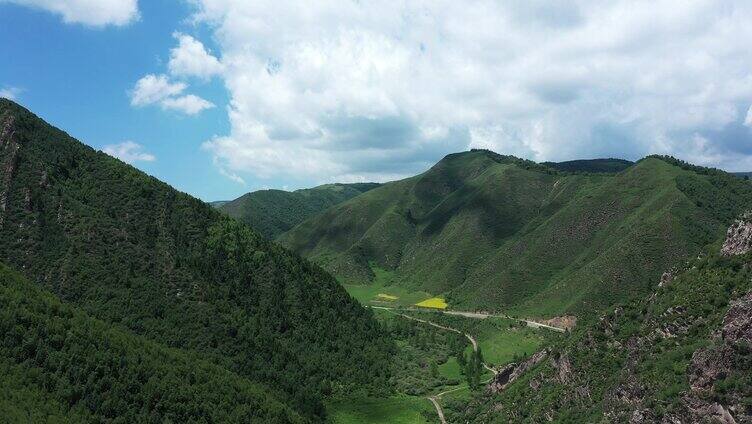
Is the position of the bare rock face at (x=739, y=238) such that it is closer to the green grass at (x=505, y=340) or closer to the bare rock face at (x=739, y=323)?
the bare rock face at (x=739, y=323)

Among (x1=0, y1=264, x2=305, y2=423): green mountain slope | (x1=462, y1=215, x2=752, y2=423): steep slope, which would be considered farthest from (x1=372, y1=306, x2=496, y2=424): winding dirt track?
(x1=0, y1=264, x2=305, y2=423): green mountain slope

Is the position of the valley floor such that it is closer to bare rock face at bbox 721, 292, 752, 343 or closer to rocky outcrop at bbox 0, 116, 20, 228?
bare rock face at bbox 721, 292, 752, 343

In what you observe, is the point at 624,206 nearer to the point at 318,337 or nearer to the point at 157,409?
the point at 318,337

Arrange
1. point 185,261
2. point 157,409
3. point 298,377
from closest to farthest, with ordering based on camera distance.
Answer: point 157,409
point 298,377
point 185,261

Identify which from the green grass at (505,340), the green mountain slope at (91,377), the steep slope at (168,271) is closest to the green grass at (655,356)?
the green mountain slope at (91,377)

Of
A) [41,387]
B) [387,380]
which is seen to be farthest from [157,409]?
[387,380]

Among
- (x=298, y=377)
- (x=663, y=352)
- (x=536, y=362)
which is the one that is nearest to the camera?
(x=663, y=352)

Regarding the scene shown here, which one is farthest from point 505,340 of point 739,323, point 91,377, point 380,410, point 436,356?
point 91,377
